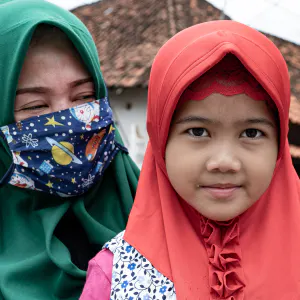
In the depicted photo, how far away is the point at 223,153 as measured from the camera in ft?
4.48

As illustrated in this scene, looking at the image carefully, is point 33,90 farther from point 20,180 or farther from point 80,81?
point 20,180

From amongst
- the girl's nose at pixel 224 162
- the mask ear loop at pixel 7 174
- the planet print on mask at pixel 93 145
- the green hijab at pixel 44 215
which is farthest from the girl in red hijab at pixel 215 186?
the mask ear loop at pixel 7 174

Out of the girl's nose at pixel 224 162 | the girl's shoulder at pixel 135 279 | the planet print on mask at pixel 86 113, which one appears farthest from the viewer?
the planet print on mask at pixel 86 113

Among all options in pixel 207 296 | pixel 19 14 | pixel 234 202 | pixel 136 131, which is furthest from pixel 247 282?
pixel 136 131

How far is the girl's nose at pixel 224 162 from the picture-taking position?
1.35 m

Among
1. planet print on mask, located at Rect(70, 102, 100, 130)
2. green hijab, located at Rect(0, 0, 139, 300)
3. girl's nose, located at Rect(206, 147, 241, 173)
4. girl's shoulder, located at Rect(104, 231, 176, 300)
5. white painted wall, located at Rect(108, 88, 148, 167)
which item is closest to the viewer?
girl's nose, located at Rect(206, 147, 241, 173)

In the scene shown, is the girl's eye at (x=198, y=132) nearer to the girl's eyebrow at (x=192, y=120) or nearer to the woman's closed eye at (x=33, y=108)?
the girl's eyebrow at (x=192, y=120)

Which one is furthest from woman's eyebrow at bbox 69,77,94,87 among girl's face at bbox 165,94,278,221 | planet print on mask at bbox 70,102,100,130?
girl's face at bbox 165,94,278,221

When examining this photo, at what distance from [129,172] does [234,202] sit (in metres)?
1.06

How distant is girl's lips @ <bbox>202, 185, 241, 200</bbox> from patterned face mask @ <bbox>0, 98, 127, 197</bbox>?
81 centimetres

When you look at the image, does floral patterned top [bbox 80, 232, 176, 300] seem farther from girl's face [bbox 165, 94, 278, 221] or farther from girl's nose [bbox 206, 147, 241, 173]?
girl's nose [bbox 206, 147, 241, 173]

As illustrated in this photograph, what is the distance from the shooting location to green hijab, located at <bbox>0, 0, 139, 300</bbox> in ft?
6.39

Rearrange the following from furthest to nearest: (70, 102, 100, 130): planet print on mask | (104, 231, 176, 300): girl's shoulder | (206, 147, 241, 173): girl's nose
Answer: (70, 102, 100, 130): planet print on mask < (104, 231, 176, 300): girl's shoulder < (206, 147, 241, 173): girl's nose

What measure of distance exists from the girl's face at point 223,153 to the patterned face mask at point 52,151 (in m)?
0.72
